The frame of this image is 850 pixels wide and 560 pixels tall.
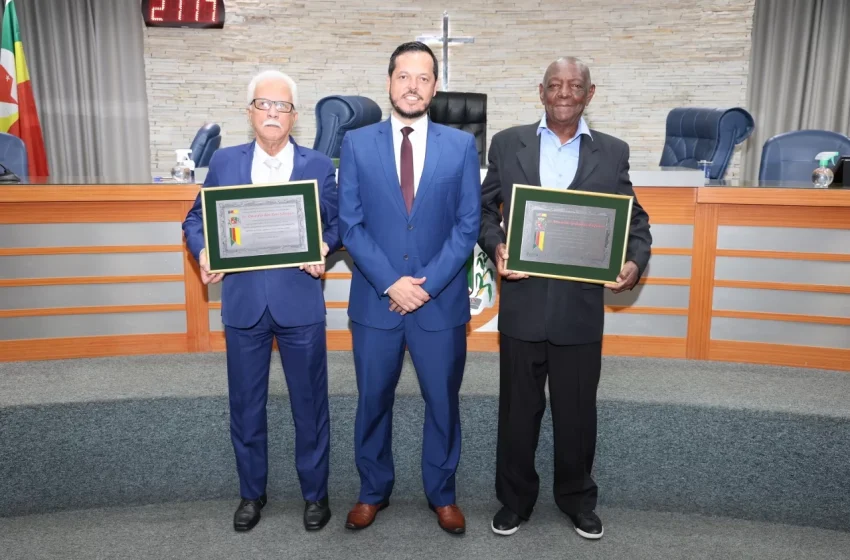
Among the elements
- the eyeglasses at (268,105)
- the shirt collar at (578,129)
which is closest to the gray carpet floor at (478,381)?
the shirt collar at (578,129)

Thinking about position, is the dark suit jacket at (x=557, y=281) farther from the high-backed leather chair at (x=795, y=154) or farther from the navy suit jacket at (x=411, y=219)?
the high-backed leather chair at (x=795, y=154)

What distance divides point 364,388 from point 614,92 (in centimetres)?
509

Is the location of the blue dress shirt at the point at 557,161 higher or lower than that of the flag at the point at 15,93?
lower

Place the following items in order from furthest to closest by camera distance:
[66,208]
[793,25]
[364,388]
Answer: [793,25] → [66,208] → [364,388]

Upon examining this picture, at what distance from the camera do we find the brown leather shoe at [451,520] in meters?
2.30

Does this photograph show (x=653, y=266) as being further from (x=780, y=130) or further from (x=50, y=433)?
(x=780, y=130)

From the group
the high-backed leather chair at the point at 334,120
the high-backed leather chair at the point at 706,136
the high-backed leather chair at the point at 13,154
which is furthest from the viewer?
the high-backed leather chair at the point at 13,154

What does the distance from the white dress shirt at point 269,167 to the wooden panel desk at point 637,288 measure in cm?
99

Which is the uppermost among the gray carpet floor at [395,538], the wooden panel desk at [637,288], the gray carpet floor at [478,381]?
the wooden panel desk at [637,288]

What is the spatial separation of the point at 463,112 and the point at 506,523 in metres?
3.17

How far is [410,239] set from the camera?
2096mm

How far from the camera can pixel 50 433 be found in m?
2.52

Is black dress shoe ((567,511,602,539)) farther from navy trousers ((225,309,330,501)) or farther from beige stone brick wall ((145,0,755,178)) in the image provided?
beige stone brick wall ((145,0,755,178))

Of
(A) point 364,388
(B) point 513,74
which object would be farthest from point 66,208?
(B) point 513,74
